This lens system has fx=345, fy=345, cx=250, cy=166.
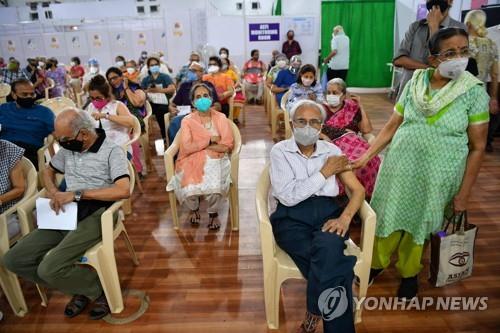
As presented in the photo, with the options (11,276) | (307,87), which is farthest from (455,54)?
(11,276)

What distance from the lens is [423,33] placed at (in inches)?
Answer: 92.0

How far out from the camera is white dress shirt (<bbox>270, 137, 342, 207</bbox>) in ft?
5.76

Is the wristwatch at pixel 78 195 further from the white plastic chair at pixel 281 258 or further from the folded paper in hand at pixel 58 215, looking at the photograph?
the white plastic chair at pixel 281 258

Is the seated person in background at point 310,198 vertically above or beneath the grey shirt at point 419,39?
beneath

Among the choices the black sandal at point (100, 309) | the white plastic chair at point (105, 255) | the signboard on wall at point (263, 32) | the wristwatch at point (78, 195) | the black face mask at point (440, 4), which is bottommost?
the black sandal at point (100, 309)

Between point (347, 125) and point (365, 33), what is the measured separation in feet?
22.0

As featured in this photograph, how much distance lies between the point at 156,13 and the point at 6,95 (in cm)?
703

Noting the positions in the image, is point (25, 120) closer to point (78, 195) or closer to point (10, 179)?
point (10, 179)

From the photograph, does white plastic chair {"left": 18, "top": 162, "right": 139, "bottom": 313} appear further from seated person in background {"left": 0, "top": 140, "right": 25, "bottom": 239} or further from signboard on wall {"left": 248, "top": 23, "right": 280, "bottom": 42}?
signboard on wall {"left": 248, "top": 23, "right": 280, "bottom": 42}

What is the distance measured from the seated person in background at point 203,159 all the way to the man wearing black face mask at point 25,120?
1.21 meters

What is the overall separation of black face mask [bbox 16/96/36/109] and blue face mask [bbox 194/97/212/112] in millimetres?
1328

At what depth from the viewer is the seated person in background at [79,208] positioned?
182cm

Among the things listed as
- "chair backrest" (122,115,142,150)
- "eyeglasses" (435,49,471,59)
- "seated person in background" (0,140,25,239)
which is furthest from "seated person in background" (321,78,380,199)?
"seated person in background" (0,140,25,239)

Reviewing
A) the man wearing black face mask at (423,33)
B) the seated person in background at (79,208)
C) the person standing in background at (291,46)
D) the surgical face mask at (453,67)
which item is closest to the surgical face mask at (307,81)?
the man wearing black face mask at (423,33)
